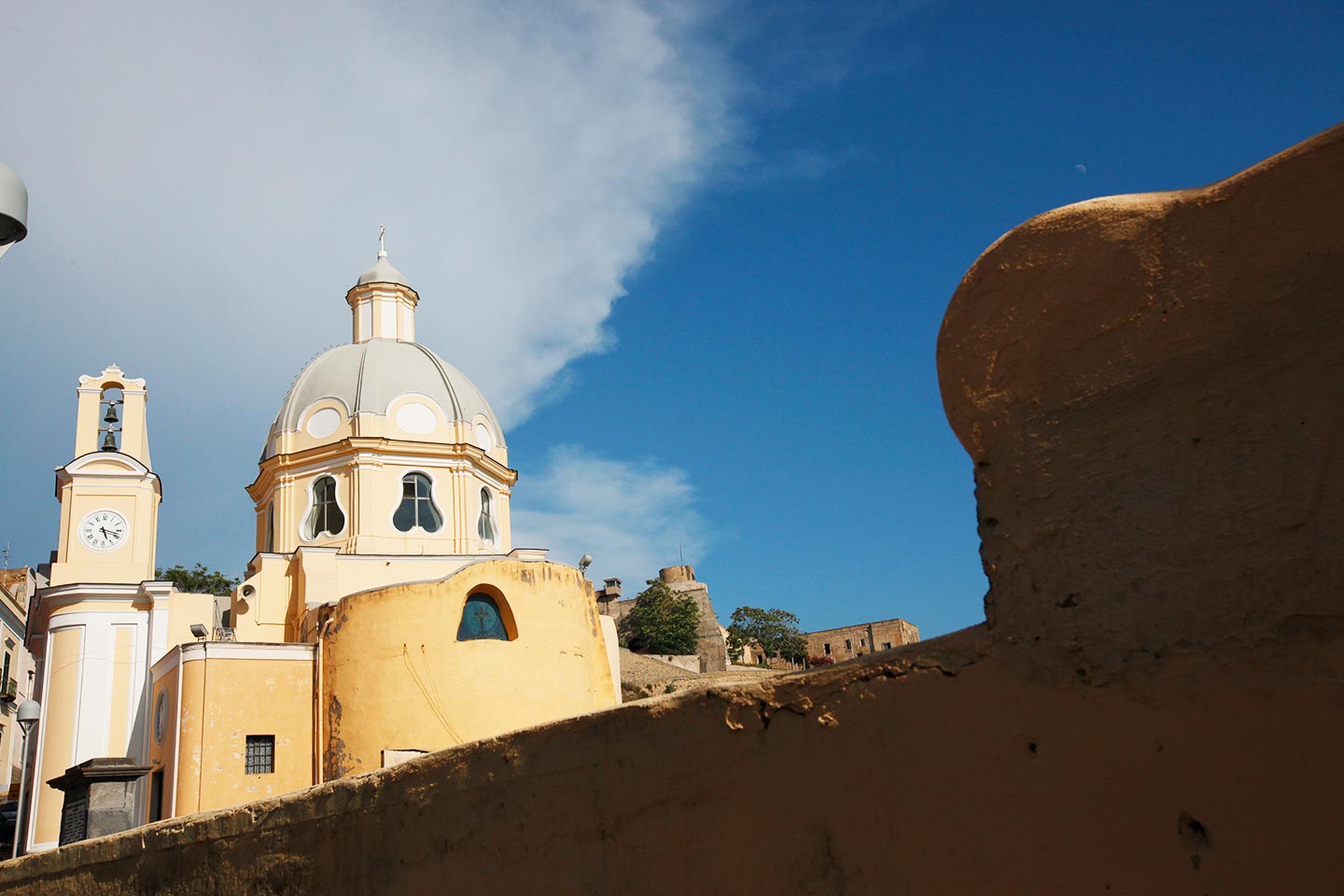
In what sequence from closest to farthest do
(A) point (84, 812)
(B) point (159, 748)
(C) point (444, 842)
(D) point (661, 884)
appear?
1. (D) point (661, 884)
2. (C) point (444, 842)
3. (A) point (84, 812)
4. (B) point (159, 748)

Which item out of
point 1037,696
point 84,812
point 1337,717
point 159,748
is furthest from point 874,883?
point 159,748

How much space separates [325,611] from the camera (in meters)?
20.8

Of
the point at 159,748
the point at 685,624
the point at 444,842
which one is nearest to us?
the point at 444,842

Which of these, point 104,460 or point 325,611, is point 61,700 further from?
point 325,611

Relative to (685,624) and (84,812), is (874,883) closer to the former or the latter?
(84,812)

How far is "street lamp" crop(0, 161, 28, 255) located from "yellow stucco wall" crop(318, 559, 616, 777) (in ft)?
44.2

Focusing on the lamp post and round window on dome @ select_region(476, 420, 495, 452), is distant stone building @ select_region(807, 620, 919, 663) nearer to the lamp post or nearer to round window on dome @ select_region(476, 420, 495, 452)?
round window on dome @ select_region(476, 420, 495, 452)

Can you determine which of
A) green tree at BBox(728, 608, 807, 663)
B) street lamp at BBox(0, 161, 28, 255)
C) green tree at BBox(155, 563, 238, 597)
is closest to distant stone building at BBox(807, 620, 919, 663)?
green tree at BBox(728, 608, 807, 663)

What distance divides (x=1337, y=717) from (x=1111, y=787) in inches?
16.3

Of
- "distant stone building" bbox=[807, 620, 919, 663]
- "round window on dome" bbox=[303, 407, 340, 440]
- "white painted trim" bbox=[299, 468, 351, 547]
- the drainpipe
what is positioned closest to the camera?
the drainpipe

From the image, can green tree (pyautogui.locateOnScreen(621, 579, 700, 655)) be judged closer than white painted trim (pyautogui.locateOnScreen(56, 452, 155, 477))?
No

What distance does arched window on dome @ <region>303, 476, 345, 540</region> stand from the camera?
2553 centimetres

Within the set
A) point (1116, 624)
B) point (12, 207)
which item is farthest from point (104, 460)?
point (1116, 624)

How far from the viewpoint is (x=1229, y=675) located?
2.14m
